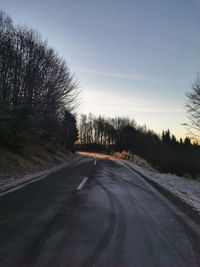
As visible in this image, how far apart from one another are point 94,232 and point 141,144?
43017 millimetres

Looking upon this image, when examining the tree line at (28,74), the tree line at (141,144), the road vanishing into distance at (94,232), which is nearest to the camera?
the road vanishing into distance at (94,232)

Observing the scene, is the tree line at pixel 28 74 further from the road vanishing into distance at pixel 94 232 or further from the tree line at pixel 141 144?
the tree line at pixel 141 144

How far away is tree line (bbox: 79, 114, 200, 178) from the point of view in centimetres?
2756

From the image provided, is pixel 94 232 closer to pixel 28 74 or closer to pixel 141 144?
pixel 28 74

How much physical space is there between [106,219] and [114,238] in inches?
32.5

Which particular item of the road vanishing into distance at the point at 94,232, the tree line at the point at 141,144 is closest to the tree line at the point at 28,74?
the road vanishing into distance at the point at 94,232

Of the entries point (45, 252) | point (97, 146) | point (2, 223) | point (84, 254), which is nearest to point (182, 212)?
point (84, 254)

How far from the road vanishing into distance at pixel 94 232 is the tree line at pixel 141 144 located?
18431 millimetres

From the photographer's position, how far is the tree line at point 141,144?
90.4 ft

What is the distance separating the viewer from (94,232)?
3.33 meters

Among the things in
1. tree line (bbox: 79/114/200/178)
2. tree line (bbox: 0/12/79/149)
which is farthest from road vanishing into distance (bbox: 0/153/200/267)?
tree line (bbox: 79/114/200/178)

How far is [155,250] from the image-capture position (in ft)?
9.22

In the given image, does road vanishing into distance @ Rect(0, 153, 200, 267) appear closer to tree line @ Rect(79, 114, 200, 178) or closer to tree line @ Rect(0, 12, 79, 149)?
tree line @ Rect(0, 12, 79, 149)

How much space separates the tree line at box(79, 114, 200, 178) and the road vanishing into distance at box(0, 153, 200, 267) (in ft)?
60.5
